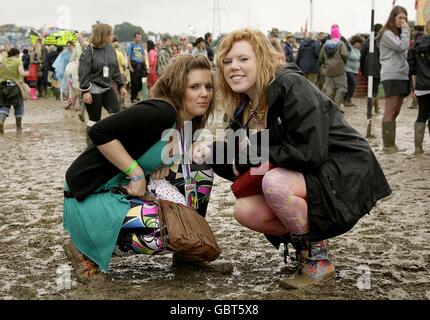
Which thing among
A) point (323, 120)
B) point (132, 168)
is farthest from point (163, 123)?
point (323, 120)

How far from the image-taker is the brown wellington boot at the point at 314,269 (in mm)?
3500

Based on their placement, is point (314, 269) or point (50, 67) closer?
point (314, 269)

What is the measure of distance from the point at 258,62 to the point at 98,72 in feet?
18.0

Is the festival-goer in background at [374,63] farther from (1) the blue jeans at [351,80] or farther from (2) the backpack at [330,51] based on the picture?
(1) the blue jeans at [351,80]

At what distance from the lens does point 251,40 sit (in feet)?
11.5

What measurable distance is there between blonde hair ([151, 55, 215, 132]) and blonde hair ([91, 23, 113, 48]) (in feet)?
16.3

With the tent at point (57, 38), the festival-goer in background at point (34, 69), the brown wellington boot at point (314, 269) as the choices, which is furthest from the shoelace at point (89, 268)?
the tent at point (57, 38)

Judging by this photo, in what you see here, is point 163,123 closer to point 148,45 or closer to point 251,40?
point 251,40

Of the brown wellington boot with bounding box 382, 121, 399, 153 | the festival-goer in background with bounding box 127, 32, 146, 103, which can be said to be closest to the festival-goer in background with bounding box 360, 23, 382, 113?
the brown wellington boot with bounding box 382, 121, 399, 153

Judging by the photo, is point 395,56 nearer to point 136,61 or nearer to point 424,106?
point 424,106

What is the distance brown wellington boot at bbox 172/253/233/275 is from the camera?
3774mm

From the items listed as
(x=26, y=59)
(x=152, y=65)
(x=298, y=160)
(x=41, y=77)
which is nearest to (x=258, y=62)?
(x=298, y=160)

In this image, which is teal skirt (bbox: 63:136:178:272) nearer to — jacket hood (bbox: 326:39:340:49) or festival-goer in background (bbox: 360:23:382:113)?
festival-goer in background (bbox: 360:23:382:113)

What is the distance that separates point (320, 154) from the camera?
321 centimetres
